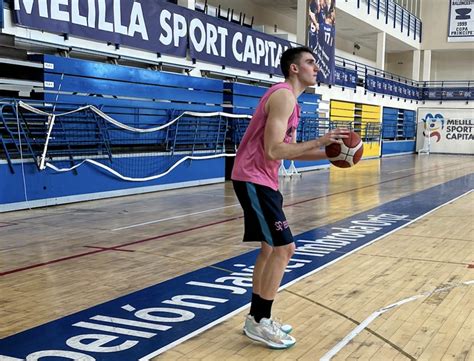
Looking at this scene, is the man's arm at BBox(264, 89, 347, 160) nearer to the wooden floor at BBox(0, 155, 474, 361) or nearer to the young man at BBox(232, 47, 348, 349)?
the young man at BBox(232, 47, 348, 349)

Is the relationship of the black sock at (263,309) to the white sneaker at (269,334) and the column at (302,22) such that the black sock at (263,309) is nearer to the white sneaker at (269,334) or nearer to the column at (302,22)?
the white sneaker at (269,334)

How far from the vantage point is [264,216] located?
3035mm

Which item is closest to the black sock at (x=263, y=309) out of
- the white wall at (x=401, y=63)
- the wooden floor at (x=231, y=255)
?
the wooden floor at (x=231, y=255)

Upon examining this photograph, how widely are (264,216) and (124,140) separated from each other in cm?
741

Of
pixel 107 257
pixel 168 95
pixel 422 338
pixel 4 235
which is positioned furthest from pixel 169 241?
pixel 168 95

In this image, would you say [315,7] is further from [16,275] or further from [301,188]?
[16,275]

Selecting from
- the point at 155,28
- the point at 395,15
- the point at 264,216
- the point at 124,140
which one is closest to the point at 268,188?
the point at 264,216

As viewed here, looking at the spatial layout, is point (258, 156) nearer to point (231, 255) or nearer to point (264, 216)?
point (264, 216)

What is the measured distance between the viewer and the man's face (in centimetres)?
305

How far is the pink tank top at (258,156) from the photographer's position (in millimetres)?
3029

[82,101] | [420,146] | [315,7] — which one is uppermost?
[315,7]

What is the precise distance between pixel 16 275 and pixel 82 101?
195 inches

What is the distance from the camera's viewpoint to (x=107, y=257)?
17.4 feet

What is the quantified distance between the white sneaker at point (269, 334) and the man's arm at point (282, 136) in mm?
941
